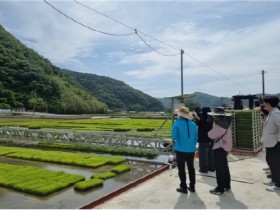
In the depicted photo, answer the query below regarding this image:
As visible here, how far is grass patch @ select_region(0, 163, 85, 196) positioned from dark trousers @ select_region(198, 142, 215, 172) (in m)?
4.40

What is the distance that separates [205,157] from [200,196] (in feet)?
8.26

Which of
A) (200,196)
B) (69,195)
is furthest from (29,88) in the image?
(200,196)

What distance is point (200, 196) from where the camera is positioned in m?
6.69

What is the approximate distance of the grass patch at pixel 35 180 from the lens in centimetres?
900

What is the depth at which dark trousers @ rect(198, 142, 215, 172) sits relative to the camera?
9.05 m

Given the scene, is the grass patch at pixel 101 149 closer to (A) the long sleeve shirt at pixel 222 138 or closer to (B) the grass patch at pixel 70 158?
(B) the grass patch at pixel 70 158

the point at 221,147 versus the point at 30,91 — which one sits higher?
the point at 30,91

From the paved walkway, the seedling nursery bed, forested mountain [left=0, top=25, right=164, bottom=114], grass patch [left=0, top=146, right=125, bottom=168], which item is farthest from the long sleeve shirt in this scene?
forested mountain [left=0, top=25, right=164, bottom=114]

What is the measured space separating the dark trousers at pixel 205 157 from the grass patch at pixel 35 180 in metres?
4.40

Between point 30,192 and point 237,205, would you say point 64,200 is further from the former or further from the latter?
point 237,205

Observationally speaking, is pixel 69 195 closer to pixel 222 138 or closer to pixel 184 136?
pixel 184 136

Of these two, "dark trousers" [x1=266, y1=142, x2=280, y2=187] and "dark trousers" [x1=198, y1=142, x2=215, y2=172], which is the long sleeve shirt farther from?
"dark trousers" [x1=198, y1=142, x2=215, y2=172]

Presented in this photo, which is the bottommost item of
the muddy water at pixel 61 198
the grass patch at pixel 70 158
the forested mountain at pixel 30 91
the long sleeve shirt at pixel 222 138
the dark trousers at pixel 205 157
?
the muddy water at pixel 61 198

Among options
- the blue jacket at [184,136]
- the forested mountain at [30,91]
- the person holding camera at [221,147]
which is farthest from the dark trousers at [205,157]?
the forested mountain at [30,91]
